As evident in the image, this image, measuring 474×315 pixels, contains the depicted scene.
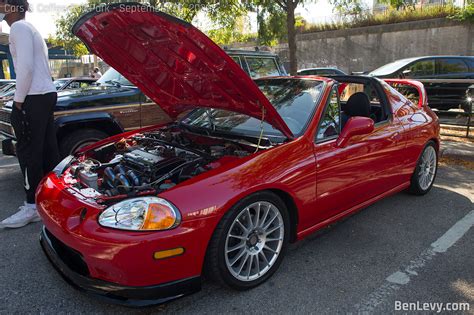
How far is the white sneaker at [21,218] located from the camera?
3.79 metres

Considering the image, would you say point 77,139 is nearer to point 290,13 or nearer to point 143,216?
point 143,216

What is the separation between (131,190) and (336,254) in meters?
1.75

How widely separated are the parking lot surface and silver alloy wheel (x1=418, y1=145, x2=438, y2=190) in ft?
1.62

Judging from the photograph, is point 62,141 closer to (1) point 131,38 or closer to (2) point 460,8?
(1) point 131,38

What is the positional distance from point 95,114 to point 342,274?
3.69 m

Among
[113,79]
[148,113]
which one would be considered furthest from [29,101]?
[113,79]

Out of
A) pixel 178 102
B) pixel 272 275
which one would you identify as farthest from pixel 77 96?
pixel 272 275

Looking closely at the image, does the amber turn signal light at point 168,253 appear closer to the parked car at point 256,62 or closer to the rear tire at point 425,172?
the rear tire at point 425,172

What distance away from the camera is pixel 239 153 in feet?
10.3

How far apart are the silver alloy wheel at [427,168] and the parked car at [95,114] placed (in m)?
3.57

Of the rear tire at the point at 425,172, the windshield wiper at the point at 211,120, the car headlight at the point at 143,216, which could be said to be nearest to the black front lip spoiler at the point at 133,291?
the car headlight at the point at 143,216

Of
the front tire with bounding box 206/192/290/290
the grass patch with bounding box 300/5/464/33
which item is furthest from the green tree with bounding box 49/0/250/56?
the grass patch with bounding box 300/5/464/33

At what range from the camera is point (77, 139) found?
494 cm

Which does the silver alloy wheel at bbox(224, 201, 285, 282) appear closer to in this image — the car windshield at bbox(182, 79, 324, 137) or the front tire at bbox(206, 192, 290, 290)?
the front tire at bbox(206, 192, 290, 290)
